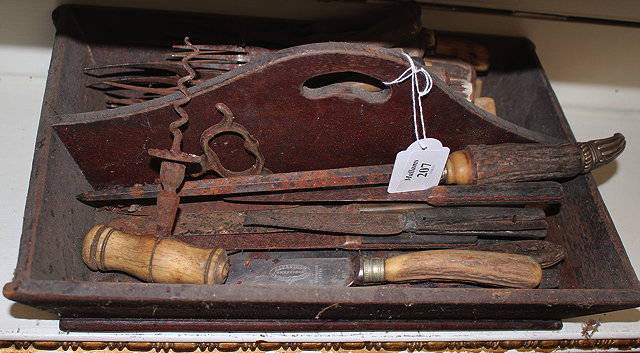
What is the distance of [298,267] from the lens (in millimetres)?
1366

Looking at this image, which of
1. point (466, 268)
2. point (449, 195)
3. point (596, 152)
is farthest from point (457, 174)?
point (596, 152)

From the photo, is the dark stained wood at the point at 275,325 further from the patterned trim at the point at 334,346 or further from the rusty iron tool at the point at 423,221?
the rusty iron tool at the point at 423,221

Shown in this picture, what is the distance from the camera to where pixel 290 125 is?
135 centimetres

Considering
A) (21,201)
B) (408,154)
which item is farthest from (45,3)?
(408,154)

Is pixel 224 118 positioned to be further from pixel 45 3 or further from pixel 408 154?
pixel 45 3

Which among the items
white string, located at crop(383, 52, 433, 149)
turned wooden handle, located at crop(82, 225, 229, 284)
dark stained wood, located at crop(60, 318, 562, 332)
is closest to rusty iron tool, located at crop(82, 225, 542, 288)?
turned wooden handle, located at crop(82, 225, 229, 284)

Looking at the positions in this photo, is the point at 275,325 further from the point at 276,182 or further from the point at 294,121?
the point at 294,121

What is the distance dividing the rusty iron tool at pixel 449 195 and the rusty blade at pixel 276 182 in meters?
0.04

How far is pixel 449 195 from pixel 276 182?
14.7 inches

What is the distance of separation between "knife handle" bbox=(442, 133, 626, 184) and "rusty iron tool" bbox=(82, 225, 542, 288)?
0.17m

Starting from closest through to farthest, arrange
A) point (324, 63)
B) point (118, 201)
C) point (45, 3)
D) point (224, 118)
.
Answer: point (324, 63) → point (224, 118) → point (118, 201) → point (45, 3)

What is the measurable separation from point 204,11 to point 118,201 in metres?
0.55

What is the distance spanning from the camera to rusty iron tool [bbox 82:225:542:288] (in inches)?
50.1

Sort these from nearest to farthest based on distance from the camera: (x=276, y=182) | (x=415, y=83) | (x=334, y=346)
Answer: (x=415, y=83) < (x=276, y=182) < (x=334, y=346)
